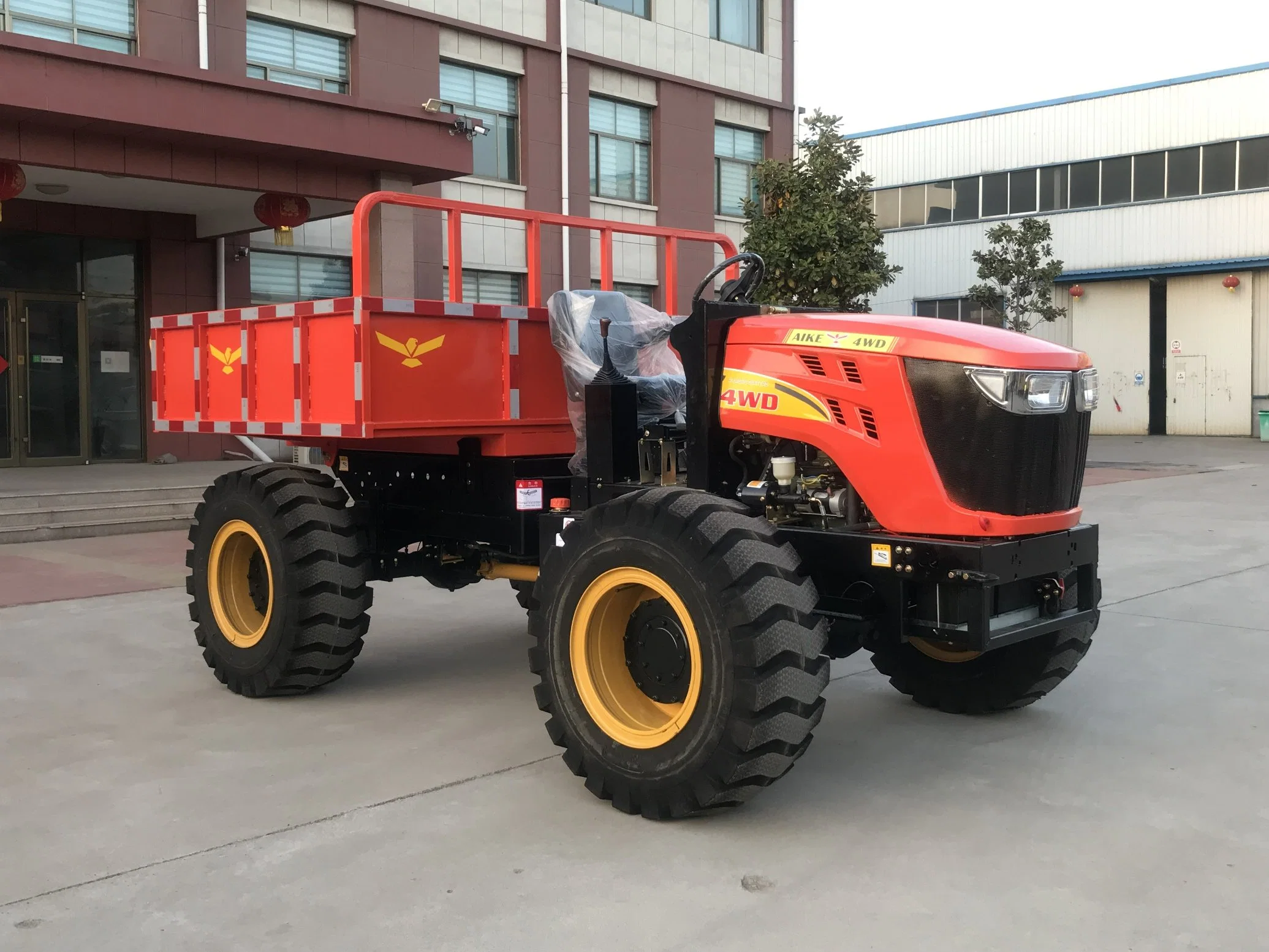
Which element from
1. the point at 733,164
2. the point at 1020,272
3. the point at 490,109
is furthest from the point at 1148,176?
the point at 490,109

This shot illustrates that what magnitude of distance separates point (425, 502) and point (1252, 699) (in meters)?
4.25

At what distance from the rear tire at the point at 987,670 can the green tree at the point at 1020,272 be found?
23834mm

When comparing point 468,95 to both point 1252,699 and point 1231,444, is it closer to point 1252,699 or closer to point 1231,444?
point 1252,699

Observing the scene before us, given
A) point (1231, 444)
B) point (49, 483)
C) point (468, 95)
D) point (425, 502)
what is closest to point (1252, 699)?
point (425, 502)

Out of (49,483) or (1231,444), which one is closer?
(49,483)

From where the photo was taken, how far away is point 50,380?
17250 mm

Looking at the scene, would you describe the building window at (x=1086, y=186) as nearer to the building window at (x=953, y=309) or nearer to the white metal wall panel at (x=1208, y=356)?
the building window at (x=953, y=309)

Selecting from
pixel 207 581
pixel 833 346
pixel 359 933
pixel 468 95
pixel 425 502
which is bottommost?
pixel 359 933

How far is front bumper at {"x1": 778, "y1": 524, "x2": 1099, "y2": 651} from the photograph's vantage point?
13.9 feet

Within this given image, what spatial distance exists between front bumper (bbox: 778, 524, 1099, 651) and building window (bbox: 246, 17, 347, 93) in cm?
1484

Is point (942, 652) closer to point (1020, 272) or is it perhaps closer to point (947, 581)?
point (947, 581)

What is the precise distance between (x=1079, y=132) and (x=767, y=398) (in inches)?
1283

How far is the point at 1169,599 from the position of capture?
8.84 metres

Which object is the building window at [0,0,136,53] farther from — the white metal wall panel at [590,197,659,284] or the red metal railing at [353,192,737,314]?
the red metal railing at [353,192,737,314]
